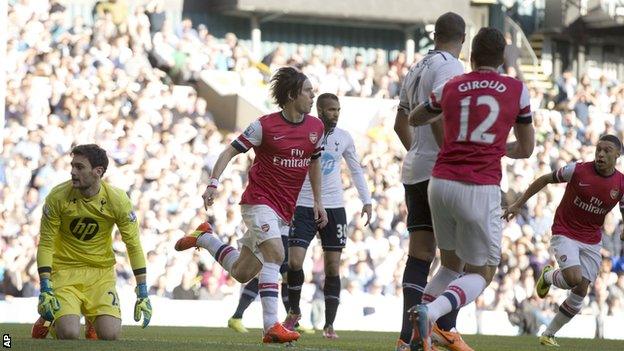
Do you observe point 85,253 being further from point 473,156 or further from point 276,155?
point 473,156

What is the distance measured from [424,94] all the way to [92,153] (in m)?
2.77

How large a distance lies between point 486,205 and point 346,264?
12280 millimetres

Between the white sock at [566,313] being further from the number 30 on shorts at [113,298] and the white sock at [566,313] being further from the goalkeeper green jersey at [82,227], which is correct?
the goalkeeper green jersey at [82,227]

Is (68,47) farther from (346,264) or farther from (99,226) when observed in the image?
(99,226)

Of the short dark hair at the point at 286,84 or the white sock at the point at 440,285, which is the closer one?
the white sock at the point at 440,285

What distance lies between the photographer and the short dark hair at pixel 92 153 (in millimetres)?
11727

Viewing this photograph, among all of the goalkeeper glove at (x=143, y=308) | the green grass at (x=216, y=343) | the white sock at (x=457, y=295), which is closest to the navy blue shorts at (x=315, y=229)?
the green grass at (x=216, y=343)

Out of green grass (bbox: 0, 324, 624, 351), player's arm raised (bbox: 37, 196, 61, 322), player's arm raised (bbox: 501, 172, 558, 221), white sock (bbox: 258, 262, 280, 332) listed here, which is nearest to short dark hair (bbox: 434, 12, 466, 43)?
player's arm raised (bbox: 501, 172, 558, 221)

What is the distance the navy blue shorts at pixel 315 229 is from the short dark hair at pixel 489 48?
5.47 metres

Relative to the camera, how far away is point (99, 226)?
12.2 metres

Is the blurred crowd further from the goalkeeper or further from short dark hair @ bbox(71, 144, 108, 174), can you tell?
short dark hair @ bbox(71, 144, 108, 174)

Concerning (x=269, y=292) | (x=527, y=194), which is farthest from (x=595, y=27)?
(x=269, y=292)

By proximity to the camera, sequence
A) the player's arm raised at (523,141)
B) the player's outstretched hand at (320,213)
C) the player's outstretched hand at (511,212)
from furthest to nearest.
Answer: the player's outstretched hand at (320,213), the player's outstretched hand at (511,212), the player's arm raised at (523,141)

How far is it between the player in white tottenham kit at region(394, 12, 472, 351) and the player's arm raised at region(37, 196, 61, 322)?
2824 millimetres
